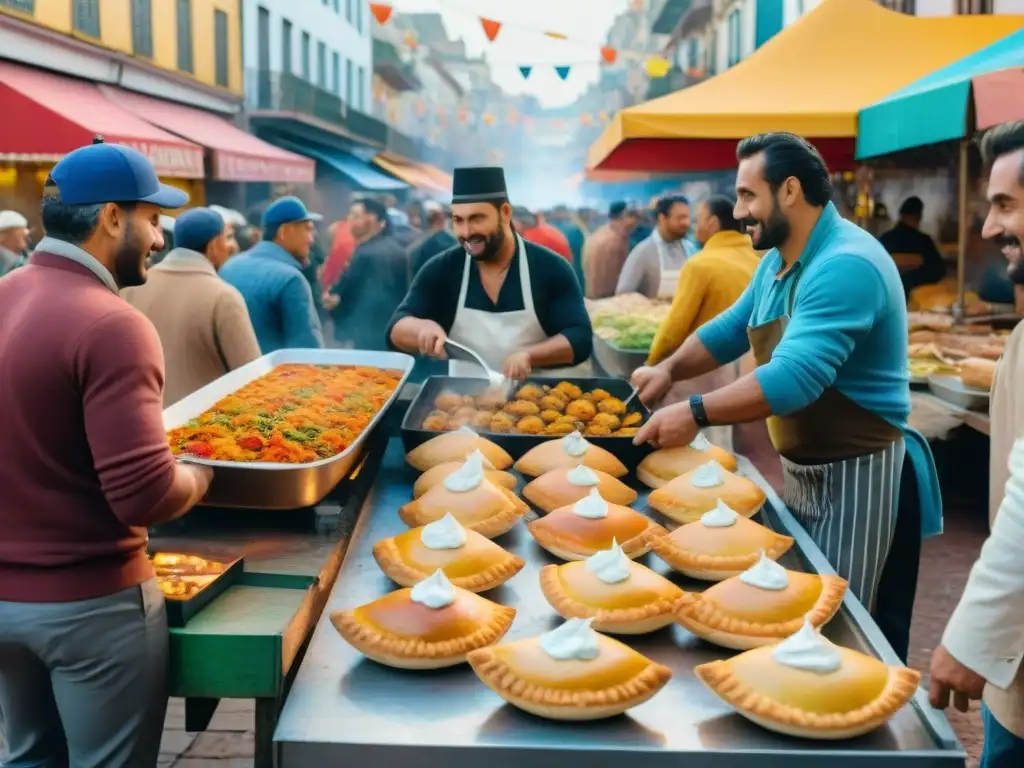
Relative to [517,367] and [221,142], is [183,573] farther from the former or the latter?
[221,142]

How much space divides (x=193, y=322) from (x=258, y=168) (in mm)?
13437

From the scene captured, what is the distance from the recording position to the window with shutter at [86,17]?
13.5m

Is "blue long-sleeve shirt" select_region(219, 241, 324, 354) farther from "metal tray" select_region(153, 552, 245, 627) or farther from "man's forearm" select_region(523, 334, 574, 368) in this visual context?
"metal tray" select_region(153, 552, 245, 627)

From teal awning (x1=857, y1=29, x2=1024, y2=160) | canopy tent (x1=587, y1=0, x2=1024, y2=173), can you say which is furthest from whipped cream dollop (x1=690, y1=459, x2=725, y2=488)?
canopy tent (x1=587, y1=0, x2=1024, y2=173)

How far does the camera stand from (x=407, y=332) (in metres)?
3.71

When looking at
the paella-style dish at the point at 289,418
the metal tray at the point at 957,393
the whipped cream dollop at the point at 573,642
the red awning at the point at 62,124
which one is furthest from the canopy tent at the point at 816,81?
the whipped cream dollop at the point at 573,642

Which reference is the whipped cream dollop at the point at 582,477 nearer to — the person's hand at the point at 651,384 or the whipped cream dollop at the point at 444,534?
the whipped cream dollop at the point at 444,534

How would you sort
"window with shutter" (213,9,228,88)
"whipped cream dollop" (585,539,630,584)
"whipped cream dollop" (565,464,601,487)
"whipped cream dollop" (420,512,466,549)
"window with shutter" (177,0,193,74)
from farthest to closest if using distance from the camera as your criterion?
"window with shutter" (213,9,228,88) < "window with shutter" (177,0,193,74) < "whipped cream dollop" (565,464,601,487) < "whipped cream dollop" (420,512,466,549) < "whipped cream dollop" (585,539,630,584)

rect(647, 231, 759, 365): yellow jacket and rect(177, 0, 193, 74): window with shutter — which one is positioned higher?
rect(177, 0, 193, 74): window with shutter

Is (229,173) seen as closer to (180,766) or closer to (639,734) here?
(180,766)

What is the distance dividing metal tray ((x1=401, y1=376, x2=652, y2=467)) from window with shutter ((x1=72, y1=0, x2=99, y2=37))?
12420 millimetres

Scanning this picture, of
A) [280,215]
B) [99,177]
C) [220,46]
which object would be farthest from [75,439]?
[220,46]

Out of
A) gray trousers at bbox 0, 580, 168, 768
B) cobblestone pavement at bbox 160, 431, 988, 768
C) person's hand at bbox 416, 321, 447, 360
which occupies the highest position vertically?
person's hand at bbox 416, 321, 447, 360

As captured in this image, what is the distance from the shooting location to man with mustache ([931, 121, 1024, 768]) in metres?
1.65
